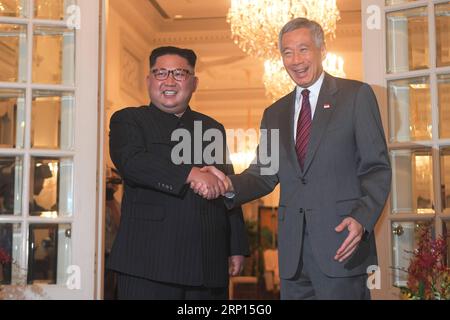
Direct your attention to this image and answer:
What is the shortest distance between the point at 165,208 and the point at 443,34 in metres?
1.65

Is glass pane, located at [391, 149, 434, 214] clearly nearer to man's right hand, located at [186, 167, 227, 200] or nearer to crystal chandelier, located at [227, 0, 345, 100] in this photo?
man's right hand, located at [186, 167, 227, 200]

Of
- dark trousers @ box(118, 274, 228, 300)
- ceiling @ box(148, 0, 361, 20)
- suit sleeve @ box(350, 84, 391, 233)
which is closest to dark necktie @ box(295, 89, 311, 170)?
suit sleeve @ box(350, 84, 391, 233)

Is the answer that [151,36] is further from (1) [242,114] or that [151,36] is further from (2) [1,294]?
(2) [1,294]

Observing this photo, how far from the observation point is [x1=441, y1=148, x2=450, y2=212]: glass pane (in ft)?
11.0

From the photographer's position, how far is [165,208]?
286 cm

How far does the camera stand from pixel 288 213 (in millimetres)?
2553

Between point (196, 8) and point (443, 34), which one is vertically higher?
point (196, 8)

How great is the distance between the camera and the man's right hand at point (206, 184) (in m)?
2.82

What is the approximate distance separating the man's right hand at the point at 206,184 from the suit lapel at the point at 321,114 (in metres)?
0.45

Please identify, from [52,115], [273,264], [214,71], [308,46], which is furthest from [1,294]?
[273,264]

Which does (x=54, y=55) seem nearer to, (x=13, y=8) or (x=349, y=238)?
(x=13, y=8)

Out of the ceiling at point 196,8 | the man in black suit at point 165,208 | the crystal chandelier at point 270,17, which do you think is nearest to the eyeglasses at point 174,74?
the man in black suit at point 165,208

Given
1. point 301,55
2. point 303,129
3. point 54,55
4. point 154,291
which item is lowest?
point 154,291

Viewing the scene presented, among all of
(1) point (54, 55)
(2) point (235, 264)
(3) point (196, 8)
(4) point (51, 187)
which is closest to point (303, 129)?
(2) point (235, 264)
